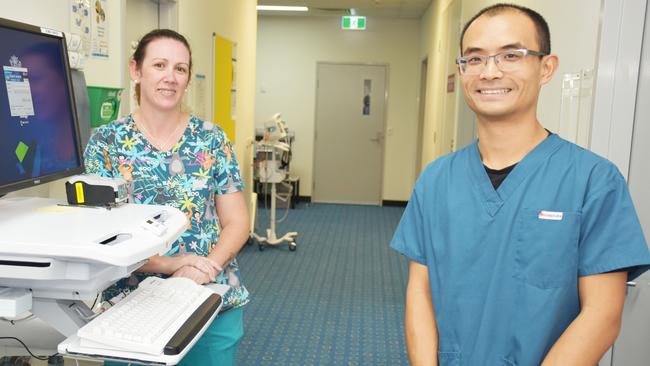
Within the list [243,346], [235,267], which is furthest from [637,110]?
[243,346]

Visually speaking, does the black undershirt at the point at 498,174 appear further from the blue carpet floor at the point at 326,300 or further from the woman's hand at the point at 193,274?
the blue carpet floor at the point at 326,300

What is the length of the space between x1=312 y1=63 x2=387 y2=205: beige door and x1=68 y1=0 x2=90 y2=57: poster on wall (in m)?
6.05

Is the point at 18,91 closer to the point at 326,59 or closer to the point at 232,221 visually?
the point at 232,221

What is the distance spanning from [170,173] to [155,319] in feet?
1.73

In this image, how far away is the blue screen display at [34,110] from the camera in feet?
3.50

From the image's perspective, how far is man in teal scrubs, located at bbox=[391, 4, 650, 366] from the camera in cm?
112

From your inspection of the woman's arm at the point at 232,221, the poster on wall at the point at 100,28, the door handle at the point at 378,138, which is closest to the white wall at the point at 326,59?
the door handle at the point at 378,138

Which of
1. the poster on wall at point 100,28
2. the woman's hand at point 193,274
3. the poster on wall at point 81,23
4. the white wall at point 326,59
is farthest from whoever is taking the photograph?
the white wall at point 326,59

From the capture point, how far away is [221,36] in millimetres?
4527

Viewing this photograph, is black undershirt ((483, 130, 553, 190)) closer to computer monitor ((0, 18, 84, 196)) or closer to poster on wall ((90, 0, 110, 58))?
computer monitor ((0, 18, 84, 196))

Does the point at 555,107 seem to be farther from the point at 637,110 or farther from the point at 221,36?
the point at 221,36

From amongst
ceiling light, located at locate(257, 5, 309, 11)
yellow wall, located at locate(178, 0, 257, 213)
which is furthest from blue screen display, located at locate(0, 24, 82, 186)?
ceiling light, located at locate(257, 5, 309, 11)

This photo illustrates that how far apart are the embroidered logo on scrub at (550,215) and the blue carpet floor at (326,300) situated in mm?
2140

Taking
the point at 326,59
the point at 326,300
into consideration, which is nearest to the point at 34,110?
the point at 326,300
